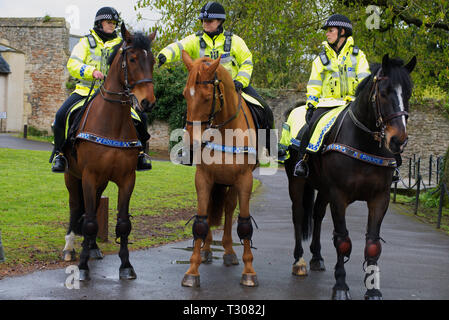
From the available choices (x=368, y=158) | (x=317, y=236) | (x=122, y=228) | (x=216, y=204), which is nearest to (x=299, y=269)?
(x=317, y=236)

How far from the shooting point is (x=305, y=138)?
7215 millimetres

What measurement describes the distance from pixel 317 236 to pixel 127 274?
8.76 ft

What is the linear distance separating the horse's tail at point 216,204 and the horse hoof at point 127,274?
1.37 meters

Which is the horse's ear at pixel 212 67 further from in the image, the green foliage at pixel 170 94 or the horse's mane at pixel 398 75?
the green foliage at pixel 170 94

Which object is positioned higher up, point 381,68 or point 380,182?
point 381,68

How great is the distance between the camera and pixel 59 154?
7.73 meters

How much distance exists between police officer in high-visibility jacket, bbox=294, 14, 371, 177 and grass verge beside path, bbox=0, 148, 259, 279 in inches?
136

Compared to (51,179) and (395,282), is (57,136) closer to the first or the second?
(395,282)

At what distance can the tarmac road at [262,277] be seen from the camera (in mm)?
6125

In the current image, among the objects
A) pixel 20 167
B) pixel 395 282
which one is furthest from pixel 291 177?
pixel 20 167

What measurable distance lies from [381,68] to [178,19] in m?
11.7

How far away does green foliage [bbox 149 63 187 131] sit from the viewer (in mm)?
32656

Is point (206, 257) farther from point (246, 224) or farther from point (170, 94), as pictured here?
point (170, 94)
